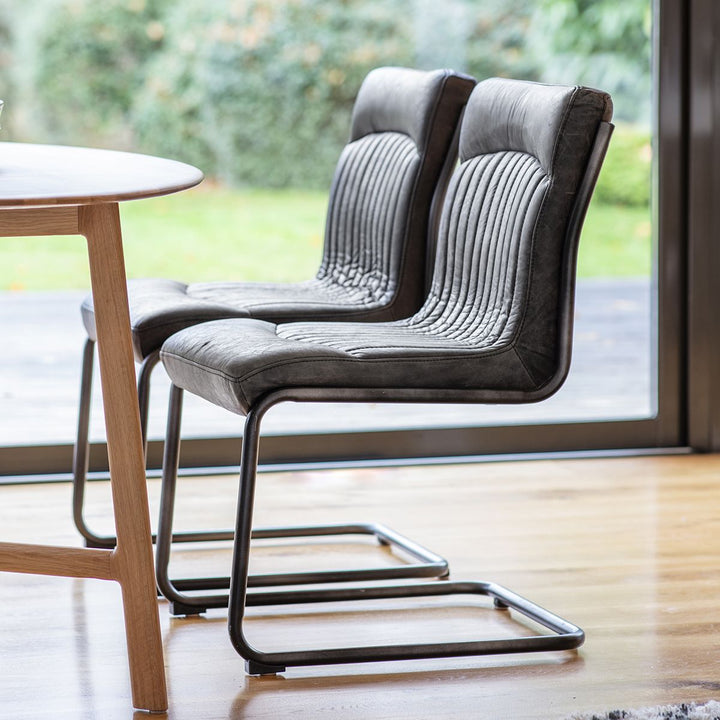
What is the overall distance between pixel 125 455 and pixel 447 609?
683 mm

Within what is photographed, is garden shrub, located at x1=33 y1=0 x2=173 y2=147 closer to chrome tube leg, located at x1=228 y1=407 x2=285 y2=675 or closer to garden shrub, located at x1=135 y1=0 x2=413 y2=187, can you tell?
garden shrub, located at x1=135 y1=0 x2=413 y2=187

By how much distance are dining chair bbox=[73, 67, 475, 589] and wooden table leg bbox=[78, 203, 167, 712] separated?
0.49 meters

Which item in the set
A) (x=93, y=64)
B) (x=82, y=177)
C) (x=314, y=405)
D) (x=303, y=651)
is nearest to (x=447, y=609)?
(x=303, y=651)

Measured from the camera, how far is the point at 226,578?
7.59 ft

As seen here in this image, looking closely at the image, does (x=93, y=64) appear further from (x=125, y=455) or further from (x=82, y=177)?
(x=125, y=455)

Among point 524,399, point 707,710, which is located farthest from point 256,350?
point 707,710

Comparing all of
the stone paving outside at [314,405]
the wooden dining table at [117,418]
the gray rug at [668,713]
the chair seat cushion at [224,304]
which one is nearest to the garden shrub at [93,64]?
the stone paving outside at [314,405]

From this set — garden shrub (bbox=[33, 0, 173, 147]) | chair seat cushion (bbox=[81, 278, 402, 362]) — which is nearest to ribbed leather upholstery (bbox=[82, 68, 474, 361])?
chair seat cushion (bbox=[81, 278, 402, 362])

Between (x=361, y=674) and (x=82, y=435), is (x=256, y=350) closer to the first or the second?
(x=361, y=674)

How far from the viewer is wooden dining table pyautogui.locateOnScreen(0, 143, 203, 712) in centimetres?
172

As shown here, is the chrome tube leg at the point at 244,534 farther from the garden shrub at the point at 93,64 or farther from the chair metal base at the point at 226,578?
the garden shrub at the point at 93,64

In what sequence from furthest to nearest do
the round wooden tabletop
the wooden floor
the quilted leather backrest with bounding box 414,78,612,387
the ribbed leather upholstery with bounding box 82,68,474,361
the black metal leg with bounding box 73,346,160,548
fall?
the black metal leg with bounding box 73,346,160,548, the ribbed leather upholstery with bounding box 82,68,474,361, the quilted leather backrest with bounding box 414,78,612,387, the wooden floor, the round wooden tabletop

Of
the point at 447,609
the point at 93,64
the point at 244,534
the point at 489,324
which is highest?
the point at 93,64

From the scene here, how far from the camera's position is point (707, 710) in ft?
5.64
